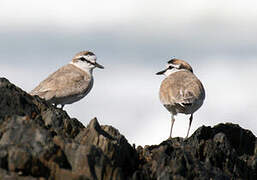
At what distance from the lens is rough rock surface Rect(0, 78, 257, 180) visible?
33.9ft

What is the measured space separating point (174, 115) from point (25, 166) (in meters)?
12.2

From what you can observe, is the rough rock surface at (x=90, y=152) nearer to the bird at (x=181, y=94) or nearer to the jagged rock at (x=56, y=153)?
the jagged rock at (x=56, y=153)

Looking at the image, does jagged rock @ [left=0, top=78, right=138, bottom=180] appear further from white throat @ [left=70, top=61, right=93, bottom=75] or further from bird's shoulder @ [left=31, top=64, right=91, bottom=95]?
white throat @ [left=70, top=61, right=93, bottom=75]

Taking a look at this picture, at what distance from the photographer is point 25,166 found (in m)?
10.1

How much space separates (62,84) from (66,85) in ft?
0.46

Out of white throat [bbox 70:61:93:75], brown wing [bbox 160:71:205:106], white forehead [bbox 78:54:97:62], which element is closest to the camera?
brown wing [bbox 160:71:205:106]

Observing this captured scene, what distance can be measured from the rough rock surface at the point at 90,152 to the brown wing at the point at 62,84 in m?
5.59

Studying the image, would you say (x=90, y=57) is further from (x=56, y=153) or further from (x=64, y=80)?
(x=56, y=153)

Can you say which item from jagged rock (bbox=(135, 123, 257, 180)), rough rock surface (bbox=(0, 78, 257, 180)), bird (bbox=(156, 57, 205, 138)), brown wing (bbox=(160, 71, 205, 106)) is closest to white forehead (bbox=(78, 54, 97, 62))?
bird (bbox=(156, 57, 205, 138))

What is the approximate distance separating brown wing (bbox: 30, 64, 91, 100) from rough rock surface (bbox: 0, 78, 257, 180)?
220 inches

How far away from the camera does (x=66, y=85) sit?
2164 cm

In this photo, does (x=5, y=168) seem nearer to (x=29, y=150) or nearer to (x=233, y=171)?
(x=29, y=150)

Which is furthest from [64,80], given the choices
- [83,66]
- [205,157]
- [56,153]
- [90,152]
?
[56,153]

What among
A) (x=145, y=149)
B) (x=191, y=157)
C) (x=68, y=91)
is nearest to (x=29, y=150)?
(x=191, y=157)
